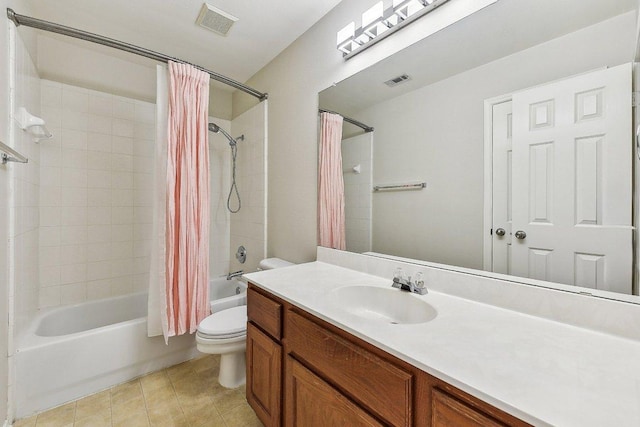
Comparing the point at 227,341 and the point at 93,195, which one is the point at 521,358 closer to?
the point at 227,341

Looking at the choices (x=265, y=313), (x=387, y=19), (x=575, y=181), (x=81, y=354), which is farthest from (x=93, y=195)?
(x=575, y=181)

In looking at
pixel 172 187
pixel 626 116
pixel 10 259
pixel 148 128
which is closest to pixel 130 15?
pixel 148 128

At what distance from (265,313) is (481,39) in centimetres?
147

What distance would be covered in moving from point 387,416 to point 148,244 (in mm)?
2524

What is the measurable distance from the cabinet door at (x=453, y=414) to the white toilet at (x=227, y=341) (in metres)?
1.31

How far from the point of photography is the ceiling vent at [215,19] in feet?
5.79

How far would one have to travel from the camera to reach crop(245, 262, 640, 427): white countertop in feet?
1.65

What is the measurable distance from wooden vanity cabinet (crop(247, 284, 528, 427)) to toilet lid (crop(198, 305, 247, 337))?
11.9 inches

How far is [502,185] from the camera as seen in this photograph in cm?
103

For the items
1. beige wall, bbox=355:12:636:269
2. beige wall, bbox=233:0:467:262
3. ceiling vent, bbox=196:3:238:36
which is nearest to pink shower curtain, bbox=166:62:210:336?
ceiling vent, bbox=196:3:238:36

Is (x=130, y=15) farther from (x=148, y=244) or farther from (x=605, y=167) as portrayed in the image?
(x=605, y=167)

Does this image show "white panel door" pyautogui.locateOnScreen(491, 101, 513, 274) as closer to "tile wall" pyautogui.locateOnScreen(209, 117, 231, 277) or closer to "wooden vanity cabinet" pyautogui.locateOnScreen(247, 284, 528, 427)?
"wooden vanity cabinet" pyautogui.locateOnScreen(247, 284, 528, 427)

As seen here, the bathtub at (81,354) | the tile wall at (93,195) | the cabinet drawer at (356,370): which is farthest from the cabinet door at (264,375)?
the tile wall at (93,195)

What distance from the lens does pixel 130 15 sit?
183 centimetres
